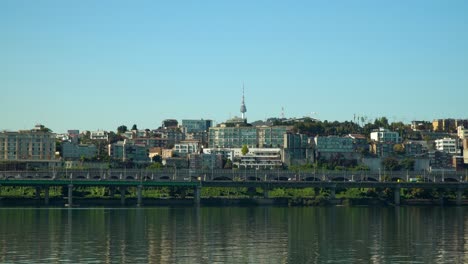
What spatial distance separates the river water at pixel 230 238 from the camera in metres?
59.8

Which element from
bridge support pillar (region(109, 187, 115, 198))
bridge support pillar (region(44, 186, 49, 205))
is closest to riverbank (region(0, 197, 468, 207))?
bridge support pillar (region(44, 186, 49, 205))

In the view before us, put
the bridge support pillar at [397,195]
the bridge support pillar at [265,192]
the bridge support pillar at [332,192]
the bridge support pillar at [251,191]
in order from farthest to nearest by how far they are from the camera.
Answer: the bridge support pillar at [251,191] < the bridge support pillar at [332,192] < the bridge support pillar at [265,192] < the bridge support pillar at [397,195]

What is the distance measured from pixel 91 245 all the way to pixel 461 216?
54185 millimetres

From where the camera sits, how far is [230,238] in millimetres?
73750

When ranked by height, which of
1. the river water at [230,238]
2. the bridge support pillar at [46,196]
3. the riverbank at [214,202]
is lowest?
the river water at [230,238]

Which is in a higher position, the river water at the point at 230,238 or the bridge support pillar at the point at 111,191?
the bridge support pillar at the point at 111,191

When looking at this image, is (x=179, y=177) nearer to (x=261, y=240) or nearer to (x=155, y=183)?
(x=155, y=183)

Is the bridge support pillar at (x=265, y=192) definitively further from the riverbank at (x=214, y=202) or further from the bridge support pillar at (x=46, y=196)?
the bridge support pillar at (x=46, y=196)

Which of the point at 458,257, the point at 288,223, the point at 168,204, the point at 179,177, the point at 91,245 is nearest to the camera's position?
the point at 458,257

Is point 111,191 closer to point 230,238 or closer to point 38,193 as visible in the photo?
point 38,193

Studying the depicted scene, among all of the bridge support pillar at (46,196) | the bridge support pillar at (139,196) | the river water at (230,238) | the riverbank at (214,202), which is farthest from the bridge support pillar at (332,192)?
the bridge support pillar at (46,196)

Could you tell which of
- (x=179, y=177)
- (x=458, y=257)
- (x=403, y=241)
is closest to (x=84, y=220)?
(x=403, y=241)

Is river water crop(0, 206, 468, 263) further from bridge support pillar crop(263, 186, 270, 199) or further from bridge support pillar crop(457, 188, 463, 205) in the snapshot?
bridge support pillar crop(457, 188, 463, 205)

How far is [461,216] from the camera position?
359ft
